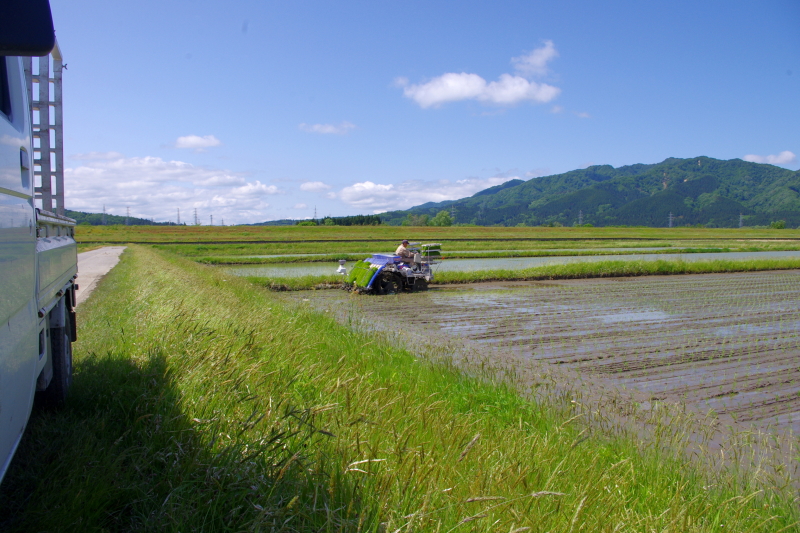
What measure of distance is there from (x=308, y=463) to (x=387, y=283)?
14.4 meters

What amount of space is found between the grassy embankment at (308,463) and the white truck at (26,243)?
1.63 feet

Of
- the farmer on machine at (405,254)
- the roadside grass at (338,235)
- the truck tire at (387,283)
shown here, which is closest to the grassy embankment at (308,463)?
the truck tire at (387,283)

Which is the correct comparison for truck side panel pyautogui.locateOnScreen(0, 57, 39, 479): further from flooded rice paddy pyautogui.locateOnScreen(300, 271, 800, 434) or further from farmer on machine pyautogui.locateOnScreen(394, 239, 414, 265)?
farmer on machine pyautogui.locateOnScreen(394, 239, 414, 265)

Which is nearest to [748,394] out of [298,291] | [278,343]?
[278,343]

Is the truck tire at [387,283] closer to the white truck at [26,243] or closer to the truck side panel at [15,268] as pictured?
the white truck at [26,243]

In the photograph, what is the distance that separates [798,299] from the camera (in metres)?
15.7

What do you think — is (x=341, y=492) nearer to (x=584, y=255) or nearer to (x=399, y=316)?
(x=399, y=316)

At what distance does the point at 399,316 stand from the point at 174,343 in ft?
25.1

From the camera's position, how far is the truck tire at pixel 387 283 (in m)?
17.0

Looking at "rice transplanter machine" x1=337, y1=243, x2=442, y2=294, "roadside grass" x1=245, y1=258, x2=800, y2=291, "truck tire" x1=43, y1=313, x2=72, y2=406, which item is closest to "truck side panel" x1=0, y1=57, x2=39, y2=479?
"truck tire" x1=43, y1=313, x2=72, y2=406

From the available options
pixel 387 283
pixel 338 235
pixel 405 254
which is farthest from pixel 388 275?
pixel 338 235

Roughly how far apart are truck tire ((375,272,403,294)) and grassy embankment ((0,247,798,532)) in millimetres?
11308

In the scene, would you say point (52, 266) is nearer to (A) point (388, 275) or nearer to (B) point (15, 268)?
(B) point (15, 268)

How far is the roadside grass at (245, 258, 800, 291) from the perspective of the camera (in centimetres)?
1970
